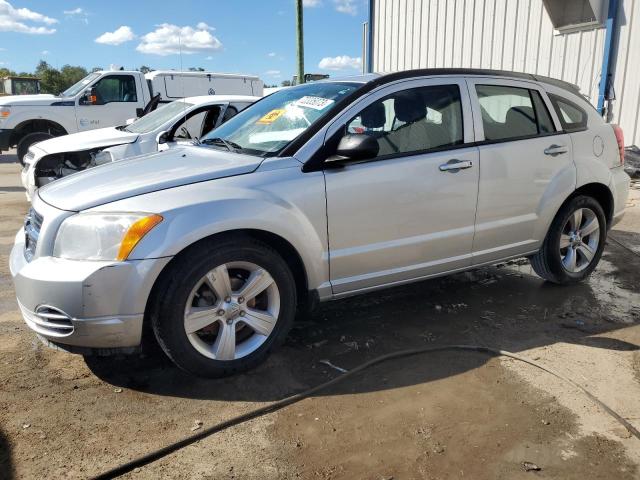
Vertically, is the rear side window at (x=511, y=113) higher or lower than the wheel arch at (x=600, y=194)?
higher

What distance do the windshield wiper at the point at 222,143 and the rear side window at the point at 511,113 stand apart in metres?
1.79

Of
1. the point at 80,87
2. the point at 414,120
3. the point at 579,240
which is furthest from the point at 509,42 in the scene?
the point at 80,87

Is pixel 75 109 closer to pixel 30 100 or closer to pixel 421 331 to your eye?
pixel 30 100

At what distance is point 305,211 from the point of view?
11.1 ft

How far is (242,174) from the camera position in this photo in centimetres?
332

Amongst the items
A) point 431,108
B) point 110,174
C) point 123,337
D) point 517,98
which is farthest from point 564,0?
point 123,337

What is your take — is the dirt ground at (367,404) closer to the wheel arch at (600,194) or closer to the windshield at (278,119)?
the wheel arch at (600,194)

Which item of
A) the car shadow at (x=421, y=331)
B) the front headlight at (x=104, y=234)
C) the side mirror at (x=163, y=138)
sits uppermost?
the side mirror at (x=163, y=138)

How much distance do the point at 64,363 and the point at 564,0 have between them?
1069 cm

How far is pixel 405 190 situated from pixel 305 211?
74 centimetres

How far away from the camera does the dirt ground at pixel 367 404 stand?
2.56m

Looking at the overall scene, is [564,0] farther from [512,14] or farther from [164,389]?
[164,389]

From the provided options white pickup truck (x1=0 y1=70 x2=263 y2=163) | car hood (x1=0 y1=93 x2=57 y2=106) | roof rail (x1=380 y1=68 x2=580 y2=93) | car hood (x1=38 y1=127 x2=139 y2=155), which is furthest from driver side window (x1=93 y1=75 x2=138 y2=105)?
roof rail (x1=380 y1=68 x2=580 y2=93)

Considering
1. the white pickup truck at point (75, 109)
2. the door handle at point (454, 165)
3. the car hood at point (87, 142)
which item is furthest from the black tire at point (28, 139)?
the door handle at point (454, 165)
